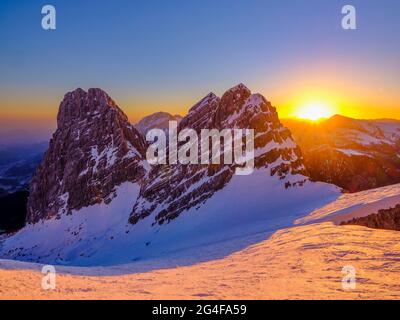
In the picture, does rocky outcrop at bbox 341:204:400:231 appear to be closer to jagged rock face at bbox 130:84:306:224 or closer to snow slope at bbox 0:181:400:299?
snow slope at bbox 0:181:400:299

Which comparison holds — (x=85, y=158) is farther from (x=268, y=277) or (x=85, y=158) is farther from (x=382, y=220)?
(x=268, y=277)

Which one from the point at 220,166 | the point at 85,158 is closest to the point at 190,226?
the point at 220,166

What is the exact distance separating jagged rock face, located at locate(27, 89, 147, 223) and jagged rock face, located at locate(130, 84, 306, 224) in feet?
70.4

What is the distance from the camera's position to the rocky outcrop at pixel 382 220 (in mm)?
36844

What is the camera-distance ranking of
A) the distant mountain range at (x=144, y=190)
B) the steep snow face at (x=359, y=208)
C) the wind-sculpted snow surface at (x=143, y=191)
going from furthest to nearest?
the distant mountain range at (x=144, y=190), the wind-sculpted snow surface at (x=143, y=191), the steep snow face at (x=359, y=208)

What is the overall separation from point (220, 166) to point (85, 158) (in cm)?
6394

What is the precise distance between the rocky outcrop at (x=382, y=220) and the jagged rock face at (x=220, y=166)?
3222 centimetres

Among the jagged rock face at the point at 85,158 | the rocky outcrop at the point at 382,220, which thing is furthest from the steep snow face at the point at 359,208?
the jagged rock face at the point at 85,158

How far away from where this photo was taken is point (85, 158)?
12925cm

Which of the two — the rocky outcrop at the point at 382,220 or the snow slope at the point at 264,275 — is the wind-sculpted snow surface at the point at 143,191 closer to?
the snow slope at the point at 264,275

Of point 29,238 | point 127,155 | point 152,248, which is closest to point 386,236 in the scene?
→ point 152,248

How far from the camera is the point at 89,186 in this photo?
389 feet
